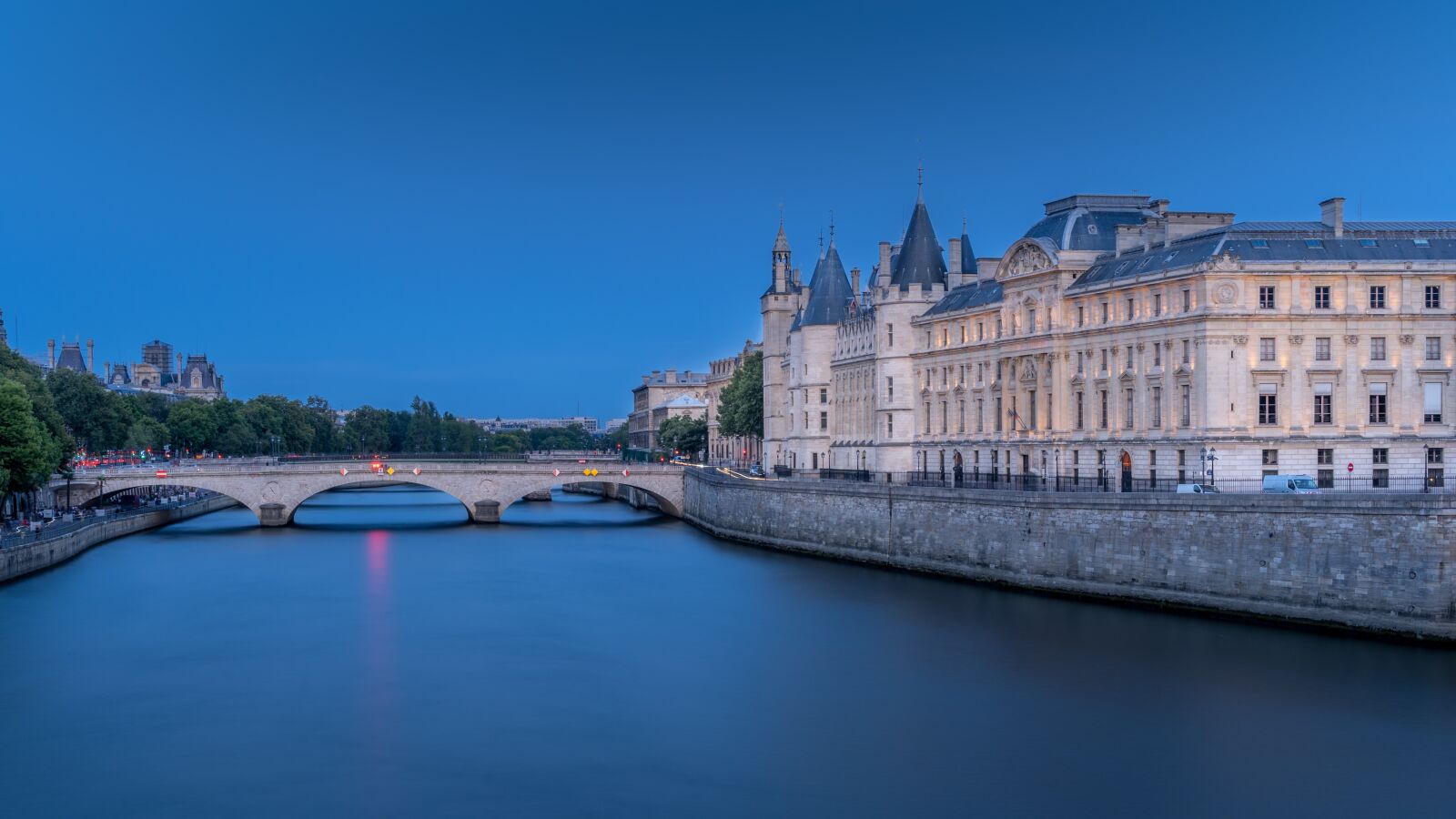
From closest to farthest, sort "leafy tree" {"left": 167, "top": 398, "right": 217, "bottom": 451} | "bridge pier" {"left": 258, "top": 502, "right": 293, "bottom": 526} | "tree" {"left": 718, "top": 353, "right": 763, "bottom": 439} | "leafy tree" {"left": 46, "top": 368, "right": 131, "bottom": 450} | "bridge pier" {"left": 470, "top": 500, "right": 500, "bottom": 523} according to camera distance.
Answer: "bridge pier" {"left": 258, "top": 502, "right": 293, "bottom": 526} → "bridge pier" {"left": 470, "top": 500, "right": 500, "bottom": 523} → "leafy tree" {"left": 46, "top": 368, "right": 131, "bottom": 450} → "tree" {"left": 718, "top": 353, "right": 763, "bottom": 439} → "leafy tree" {"left": 167, "top": 398, "right": 217, "bottom": 451}

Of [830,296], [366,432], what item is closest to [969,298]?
[830,296]

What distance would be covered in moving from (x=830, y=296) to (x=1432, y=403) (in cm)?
3963

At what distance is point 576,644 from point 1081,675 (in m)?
14.5

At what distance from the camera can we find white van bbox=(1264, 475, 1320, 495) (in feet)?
148

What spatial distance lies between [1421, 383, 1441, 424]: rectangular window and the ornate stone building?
46 mm

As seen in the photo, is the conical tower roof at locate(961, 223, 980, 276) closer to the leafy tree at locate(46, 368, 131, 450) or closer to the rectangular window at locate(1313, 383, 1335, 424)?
the rectangular window at locate(1313, 383, 1335, 424)

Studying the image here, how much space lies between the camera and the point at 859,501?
59.6 m

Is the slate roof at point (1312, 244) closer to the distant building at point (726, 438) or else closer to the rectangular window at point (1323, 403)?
the rectangular window at point (1323, 403)

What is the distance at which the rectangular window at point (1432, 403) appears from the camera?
4825cm

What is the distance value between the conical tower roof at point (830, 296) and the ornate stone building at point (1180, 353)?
1136 centimetres

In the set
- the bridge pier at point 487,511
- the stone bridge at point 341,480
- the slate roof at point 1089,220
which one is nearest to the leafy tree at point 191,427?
the stone bridge at point 341,480

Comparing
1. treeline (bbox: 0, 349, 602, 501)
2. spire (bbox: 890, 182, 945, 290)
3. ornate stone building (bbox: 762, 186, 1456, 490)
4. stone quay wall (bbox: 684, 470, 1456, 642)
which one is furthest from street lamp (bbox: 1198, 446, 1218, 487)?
treeline (bbox: 0, 349, 602, 501)

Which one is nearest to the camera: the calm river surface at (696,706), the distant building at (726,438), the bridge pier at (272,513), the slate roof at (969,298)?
the calm river surface at (696,706)

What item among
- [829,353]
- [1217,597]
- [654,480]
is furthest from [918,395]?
[1217,597]
